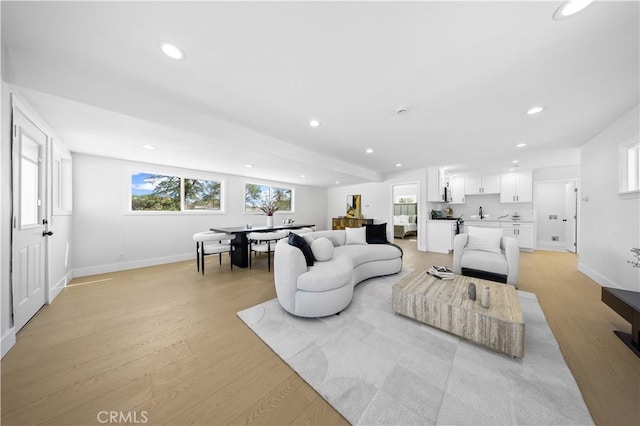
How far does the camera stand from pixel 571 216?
553 cm

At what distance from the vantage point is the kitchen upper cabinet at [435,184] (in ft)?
18.3

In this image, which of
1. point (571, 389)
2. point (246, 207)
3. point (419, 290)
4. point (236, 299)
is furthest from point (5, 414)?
point (246, 207)

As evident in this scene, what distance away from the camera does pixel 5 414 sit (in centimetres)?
116

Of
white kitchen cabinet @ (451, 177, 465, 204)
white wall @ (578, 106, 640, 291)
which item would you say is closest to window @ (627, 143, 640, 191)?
white wall @ (578, 106, 640, 291)

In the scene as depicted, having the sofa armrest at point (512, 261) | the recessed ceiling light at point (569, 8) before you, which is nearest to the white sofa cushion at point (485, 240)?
the sofa armrest at point (512, 261)

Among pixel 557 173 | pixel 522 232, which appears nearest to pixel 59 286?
pixel 522 232

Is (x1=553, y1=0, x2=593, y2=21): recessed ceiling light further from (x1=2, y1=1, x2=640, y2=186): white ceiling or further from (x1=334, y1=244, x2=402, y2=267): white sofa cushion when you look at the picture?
(x1=334, y1=244, x2=402, y2=267): white sofa cushion

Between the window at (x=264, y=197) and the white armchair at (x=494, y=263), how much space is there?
526 centimetres

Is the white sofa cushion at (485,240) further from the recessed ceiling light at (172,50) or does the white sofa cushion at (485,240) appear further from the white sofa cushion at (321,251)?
the recessed ceiling light at (172,50)

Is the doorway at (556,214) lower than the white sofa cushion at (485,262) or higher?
higher

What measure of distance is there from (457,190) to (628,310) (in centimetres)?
568

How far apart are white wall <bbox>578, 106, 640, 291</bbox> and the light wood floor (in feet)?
1.63

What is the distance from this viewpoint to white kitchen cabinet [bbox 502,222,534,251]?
5621 millimetres

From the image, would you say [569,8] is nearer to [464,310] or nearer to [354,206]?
[464,310]
